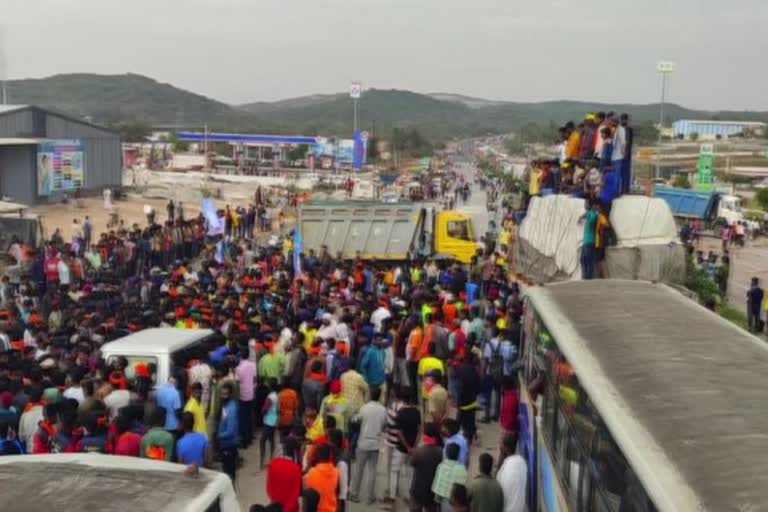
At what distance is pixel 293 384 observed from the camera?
10500mm

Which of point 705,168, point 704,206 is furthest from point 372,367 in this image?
point 705,168

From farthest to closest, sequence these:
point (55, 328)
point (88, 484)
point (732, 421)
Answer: point (55, 328) → point (88, 484) → point (732, 421)

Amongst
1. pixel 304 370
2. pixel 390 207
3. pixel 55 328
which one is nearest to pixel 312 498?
pixel 304 370

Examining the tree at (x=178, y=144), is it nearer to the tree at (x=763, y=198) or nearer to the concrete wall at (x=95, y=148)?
the concrete wall at (x=95, y=148)

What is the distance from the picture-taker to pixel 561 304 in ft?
28.7

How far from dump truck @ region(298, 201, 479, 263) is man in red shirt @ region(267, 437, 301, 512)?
56.3 ft

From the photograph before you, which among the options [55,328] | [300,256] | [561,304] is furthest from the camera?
[300,256]

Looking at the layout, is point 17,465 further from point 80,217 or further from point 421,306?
point 80,217

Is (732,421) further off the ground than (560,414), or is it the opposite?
(732,421)

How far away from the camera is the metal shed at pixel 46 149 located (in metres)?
36.9

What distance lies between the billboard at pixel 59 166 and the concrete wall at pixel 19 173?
43cm

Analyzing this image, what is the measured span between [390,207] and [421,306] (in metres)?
11.6

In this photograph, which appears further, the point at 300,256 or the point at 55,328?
the point at 300,256

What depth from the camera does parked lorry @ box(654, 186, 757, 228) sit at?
46469 mm
